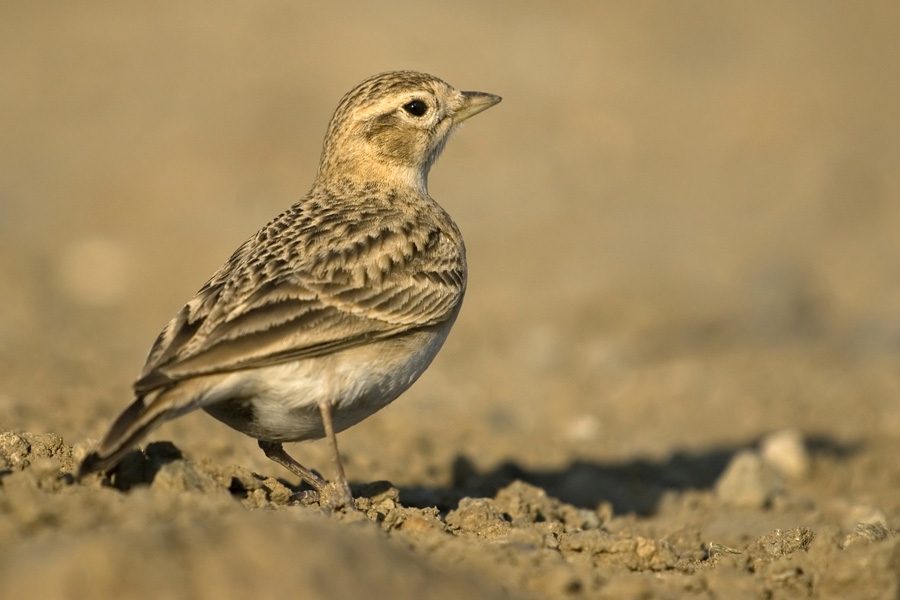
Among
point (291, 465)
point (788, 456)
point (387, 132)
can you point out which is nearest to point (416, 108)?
point (387, 132)

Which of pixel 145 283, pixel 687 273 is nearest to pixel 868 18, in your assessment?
pixel 687 273

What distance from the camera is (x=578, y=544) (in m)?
5.20

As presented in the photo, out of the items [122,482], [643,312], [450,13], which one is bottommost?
[122,482]

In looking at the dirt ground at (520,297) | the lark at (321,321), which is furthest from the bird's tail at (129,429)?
the dirt ground at (520,297)

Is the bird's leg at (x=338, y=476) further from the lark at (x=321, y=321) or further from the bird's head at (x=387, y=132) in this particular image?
the bird's head at (x=387, y=132)

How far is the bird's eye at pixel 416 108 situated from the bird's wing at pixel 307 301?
965 mm

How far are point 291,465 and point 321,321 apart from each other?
1.06 metres

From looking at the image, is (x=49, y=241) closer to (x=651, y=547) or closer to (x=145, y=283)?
(x=145, y=283)

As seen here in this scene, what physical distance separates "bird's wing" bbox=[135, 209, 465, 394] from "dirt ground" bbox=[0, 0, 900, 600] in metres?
0.51

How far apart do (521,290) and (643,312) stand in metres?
1.62

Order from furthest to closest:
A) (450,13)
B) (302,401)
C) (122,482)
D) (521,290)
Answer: (450,13)
(521,290)
(302,401)
(122,482)

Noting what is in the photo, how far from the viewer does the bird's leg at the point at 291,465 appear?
6.21m

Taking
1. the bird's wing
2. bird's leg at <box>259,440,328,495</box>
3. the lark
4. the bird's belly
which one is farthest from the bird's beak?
bird's leg at <box>259,440,328,495</box>

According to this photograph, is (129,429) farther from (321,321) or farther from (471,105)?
(471,105)
